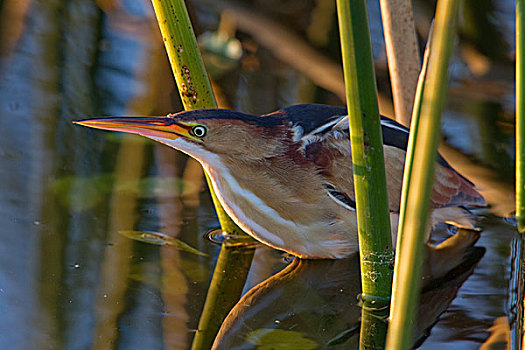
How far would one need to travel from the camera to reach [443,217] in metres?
2.01

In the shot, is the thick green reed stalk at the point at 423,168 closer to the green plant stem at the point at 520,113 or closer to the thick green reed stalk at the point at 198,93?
the thick green reed stalk at the point at 198,93

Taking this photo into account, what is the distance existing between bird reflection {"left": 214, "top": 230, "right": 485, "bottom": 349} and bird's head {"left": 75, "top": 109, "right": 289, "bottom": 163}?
1.00 ft

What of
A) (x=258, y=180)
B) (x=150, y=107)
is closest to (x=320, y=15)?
(x=150, y=107)

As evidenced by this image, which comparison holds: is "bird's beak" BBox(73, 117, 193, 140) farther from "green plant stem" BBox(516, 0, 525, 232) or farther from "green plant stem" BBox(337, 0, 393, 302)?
"green plant stem" BBox(516, 0, 525, 232)

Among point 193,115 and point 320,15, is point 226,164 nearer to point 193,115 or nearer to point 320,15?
point 193,115

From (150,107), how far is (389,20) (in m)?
0.81

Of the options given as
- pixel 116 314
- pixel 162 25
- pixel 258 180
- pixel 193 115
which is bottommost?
pixel 116 314

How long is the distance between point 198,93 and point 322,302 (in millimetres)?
518

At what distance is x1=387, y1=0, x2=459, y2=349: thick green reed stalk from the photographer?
2.57ft

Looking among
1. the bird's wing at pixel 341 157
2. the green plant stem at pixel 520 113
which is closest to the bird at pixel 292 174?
the bird's wing at pixel 341 157

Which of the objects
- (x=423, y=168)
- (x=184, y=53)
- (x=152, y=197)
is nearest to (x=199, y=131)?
(x=184, y=53)

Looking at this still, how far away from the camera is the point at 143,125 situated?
155 cm

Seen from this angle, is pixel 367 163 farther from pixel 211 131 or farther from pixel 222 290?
pixel 222 290

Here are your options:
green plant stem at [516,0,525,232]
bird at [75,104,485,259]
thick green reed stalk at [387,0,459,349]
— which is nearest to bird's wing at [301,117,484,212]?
bird at [75,104,485,259]
